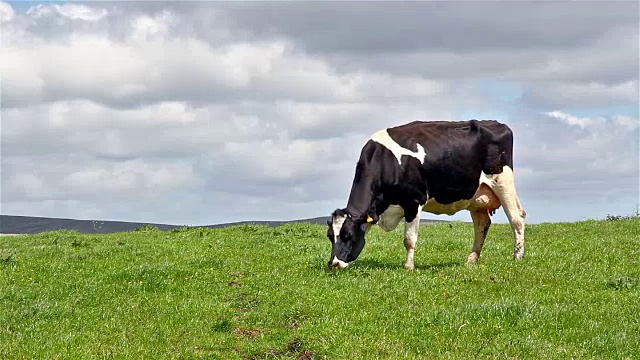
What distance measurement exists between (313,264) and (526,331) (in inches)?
294

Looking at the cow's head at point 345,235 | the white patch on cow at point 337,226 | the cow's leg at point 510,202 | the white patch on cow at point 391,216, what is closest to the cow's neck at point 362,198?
the cow's head at point 345,235

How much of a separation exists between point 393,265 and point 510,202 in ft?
11.1

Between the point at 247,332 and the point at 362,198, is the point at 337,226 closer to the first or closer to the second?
the point at 362,198

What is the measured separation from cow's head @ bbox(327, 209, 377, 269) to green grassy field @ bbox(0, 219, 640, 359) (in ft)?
1.29

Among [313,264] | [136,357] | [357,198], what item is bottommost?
[136,357]

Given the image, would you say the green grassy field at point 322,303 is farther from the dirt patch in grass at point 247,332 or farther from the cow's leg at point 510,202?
the cow's leg at point 510,202

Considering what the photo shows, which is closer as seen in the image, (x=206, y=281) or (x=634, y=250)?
(x=206, y=281)

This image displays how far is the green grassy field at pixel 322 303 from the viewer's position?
11.8 metres

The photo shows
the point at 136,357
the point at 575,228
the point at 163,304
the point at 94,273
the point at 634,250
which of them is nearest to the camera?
the point at 136,357

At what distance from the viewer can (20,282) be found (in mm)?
→ 17797

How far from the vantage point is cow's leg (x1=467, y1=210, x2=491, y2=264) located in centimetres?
1948

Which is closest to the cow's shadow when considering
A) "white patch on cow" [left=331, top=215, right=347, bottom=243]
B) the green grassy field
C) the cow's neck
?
the green grassy field

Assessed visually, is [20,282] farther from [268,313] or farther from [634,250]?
[634,250]

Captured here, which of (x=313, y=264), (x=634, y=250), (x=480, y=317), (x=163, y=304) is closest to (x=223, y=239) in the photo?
(x=313, y=264)
